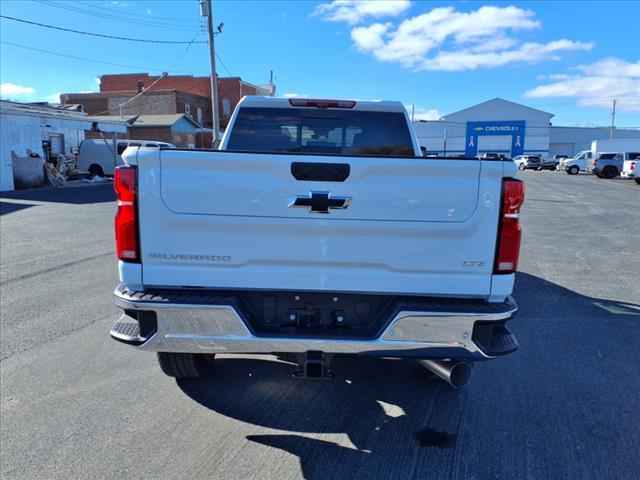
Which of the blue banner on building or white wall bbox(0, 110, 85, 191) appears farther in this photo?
the blue banner on building

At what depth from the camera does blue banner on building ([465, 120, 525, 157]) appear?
7344cm

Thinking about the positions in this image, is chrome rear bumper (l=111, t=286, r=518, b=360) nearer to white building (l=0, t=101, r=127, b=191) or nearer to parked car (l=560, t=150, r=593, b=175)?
white building (l=0, t=101, r=127, b=191)

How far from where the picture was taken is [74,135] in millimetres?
30297

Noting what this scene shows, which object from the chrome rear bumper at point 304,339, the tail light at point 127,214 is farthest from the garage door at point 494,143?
the tail light at point 127,214

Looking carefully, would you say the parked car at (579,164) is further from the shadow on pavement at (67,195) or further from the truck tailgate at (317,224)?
the truck tailgate at (317,224)

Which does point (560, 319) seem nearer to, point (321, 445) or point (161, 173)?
point (321, 445)

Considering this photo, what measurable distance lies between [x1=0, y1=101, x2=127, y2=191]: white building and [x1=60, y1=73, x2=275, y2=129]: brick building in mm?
20141

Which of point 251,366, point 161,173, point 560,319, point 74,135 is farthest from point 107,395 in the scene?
point 74,135

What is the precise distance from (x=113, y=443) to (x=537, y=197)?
21652mm

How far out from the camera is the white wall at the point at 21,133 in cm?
1997

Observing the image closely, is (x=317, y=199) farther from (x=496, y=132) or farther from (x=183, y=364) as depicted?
(x=496, y=132)

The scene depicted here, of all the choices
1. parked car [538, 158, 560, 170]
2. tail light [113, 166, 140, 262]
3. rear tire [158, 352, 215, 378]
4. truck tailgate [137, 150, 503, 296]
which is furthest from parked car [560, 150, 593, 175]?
tail light [113, 166, 140, 262]

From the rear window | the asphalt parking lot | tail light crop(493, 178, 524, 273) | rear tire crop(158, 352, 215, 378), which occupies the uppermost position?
the rear window

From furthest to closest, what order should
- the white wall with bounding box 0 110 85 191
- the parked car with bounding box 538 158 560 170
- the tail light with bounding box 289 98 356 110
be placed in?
the parked car with bounding box 538 158 560 170 → the white wall with bounding box 0 110 85 191 → the tail light with bounding box 289 98 356 110
